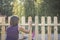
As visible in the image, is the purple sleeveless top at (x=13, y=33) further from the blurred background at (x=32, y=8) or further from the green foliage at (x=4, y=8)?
the green foliage at (x=4, y=8)

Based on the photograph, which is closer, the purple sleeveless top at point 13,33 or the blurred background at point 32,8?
the purple sleeveless top at point 13,33

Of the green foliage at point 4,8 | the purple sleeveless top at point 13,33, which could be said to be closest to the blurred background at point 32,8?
the green foliage at point 4,8

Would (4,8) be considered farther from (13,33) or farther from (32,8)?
(13,33)

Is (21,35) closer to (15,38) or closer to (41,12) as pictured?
(15,38)

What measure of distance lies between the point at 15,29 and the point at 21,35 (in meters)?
2.34

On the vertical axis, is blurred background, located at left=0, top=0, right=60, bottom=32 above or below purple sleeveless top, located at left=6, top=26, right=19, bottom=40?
above

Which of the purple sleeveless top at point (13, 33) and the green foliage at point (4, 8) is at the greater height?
the green foliage at point (4, 8)

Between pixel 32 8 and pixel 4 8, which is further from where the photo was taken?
pixel 32 8

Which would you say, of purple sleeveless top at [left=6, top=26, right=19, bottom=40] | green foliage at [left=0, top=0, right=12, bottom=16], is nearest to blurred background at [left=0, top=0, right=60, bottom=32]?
green foliage at [left=0, top=0, right=12, bottom=16]

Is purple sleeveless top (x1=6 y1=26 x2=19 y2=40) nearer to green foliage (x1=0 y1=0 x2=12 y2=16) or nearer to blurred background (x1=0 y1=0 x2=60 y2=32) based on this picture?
blurred background (x1=0 y1=0 x2=60 y2=32)

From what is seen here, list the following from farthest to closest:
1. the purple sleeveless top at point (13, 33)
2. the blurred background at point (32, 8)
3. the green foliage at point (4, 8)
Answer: the blurred background at point (32, 8)
the green foliage at point (4, 8)
the purple sleeveless top at point (13, 33)

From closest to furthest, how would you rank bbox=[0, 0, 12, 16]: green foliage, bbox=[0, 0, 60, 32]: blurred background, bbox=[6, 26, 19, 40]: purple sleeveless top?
bbox=[6, 26, 19, 40]: purple sleeveless top → bbox=[0, 0, 12, 16]: green foliage → bbox=[0, 0, 60, 32]: blurred background

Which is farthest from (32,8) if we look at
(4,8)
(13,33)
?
(13,33)

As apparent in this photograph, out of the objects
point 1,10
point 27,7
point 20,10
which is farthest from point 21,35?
point 20,10
